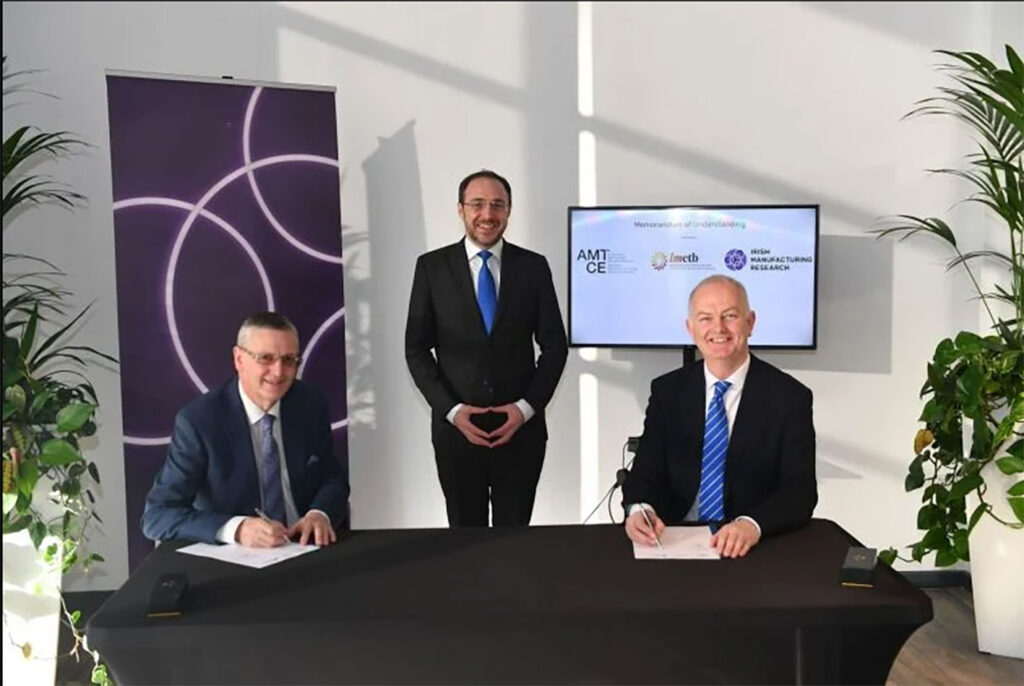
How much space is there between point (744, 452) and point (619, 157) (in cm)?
221

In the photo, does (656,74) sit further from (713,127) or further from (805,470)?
(805,470)

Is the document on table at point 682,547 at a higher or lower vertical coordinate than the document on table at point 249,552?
higher

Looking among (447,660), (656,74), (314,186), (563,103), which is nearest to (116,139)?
(314,186)

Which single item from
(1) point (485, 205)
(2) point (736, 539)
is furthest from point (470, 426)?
(2) point (736, 539)

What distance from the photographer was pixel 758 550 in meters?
2.22

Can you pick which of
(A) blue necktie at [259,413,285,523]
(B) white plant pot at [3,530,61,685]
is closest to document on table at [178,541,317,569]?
(A) blue necktie at [259,413,285,523]

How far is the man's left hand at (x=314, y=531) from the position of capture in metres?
2.30

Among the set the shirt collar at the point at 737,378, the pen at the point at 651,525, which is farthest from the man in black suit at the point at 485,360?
the pen at the point at 651,525

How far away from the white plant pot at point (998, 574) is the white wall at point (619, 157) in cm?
103

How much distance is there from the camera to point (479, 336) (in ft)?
11.4

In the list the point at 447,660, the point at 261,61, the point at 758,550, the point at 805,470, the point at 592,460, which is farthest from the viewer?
the point at 592,460

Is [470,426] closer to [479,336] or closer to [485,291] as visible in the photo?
[479,336]

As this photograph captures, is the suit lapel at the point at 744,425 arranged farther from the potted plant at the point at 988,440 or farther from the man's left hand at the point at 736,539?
the potted plant at the point at 988,440

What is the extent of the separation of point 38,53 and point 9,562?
2.20 m
